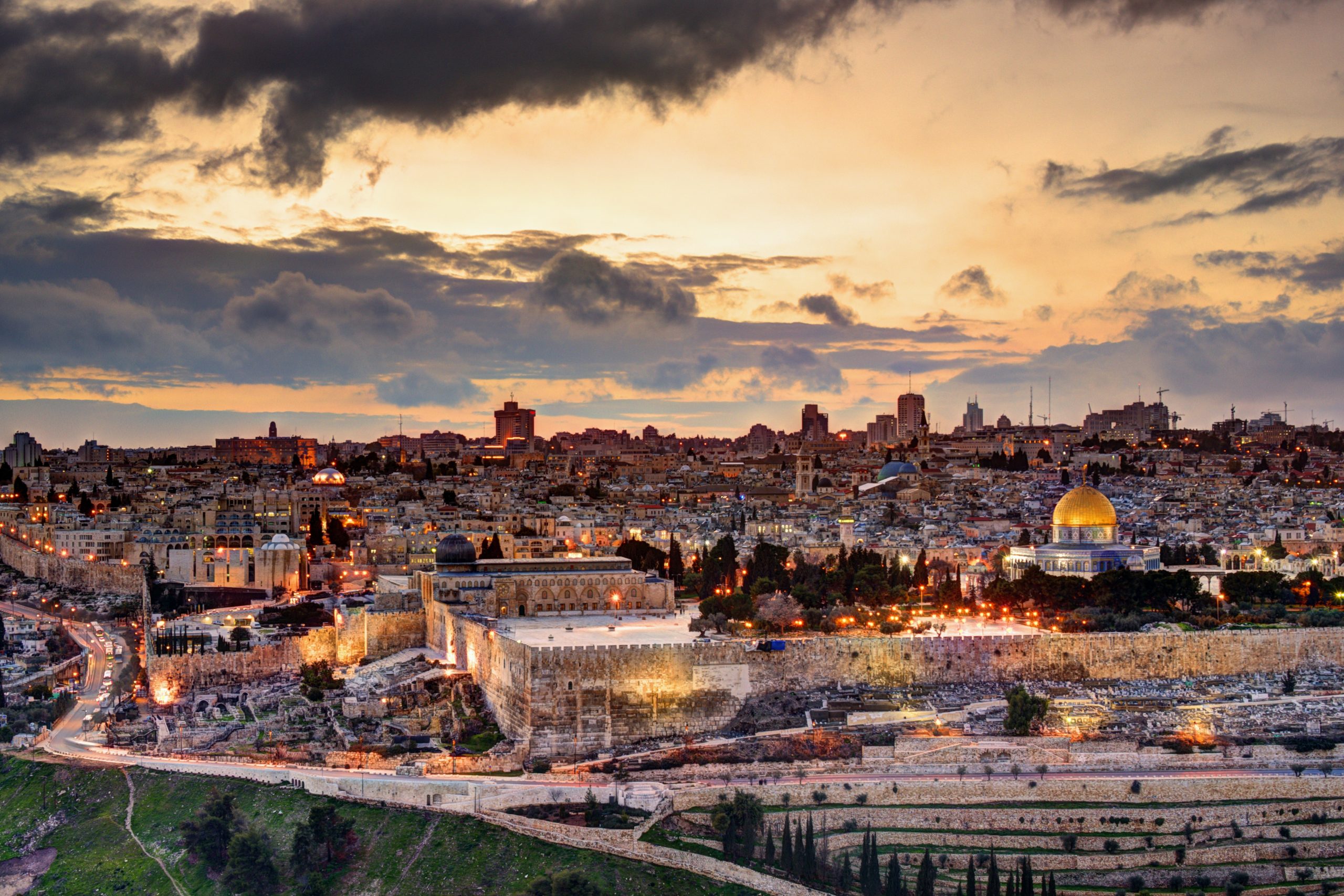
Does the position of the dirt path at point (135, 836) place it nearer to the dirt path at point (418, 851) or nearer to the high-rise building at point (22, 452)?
the dirt path at point (418, 851)

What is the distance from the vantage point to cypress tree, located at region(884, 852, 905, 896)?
25.6m

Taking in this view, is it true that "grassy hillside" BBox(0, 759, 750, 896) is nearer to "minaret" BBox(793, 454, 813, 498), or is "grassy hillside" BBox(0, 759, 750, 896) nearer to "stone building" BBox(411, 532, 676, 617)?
"stone building" BBox(411, 532, 676, 617)

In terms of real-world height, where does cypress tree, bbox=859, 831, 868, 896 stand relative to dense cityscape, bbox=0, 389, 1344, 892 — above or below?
below

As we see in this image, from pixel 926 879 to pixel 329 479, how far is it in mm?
66709

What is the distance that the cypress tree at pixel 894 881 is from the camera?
25594mm

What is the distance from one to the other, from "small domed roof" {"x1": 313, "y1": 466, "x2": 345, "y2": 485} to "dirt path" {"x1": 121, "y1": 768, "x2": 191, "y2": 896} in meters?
55.7

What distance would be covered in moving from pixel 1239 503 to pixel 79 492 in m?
60.5

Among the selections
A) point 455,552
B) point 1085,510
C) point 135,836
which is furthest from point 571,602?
point 1085,510

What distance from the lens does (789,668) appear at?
3328 centimetres

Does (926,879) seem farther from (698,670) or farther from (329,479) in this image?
(329,479)

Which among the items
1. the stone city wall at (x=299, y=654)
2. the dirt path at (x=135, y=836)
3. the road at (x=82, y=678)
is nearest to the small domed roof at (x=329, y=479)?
the road at (x=82, y=678)

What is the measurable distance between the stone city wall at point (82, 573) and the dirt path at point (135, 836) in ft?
70.8

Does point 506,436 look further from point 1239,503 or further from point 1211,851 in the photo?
point 1211,851

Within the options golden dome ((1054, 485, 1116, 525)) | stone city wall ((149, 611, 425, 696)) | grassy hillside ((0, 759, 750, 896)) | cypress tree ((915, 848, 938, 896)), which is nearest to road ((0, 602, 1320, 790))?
grassy hillside ((0, 759, 750, 896))
